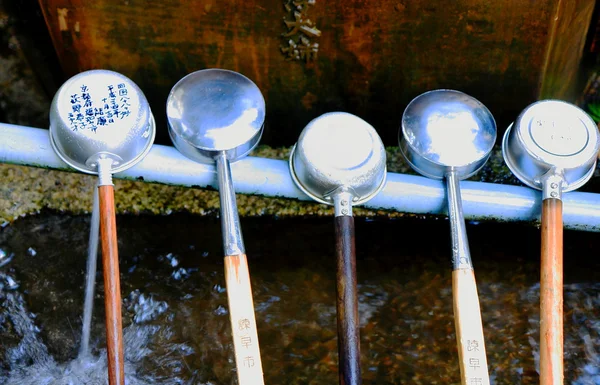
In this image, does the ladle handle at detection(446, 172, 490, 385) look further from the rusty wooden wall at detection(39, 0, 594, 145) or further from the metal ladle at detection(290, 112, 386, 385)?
the rusty wooden wall at detection(39, 0, 594, 145)

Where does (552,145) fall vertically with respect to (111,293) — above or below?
above

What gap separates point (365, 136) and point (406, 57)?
623 millimetres

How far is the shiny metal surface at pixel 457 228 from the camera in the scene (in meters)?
2.43

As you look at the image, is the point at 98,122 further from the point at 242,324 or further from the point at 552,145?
the point at 552,145

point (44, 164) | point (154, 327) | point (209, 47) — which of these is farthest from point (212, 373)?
A: point (209, 47)

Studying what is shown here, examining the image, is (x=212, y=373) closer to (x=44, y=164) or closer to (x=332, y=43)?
(x=44, y=164)

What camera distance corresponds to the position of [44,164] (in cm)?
273

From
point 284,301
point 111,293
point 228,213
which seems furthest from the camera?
point 284,301

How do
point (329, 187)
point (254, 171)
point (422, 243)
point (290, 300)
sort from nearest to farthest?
1. point (329, 187)
2. point (254, 171)
3. point (290, 300)
4. point (422, 243)

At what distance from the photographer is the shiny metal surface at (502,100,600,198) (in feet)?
8.54

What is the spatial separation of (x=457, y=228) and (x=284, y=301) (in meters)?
0.88

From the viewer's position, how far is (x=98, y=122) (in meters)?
2.53

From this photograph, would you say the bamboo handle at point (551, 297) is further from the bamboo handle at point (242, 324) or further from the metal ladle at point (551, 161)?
the bamboo handle at point (242, 324)

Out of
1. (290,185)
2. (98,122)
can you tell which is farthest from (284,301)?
(98,122)
